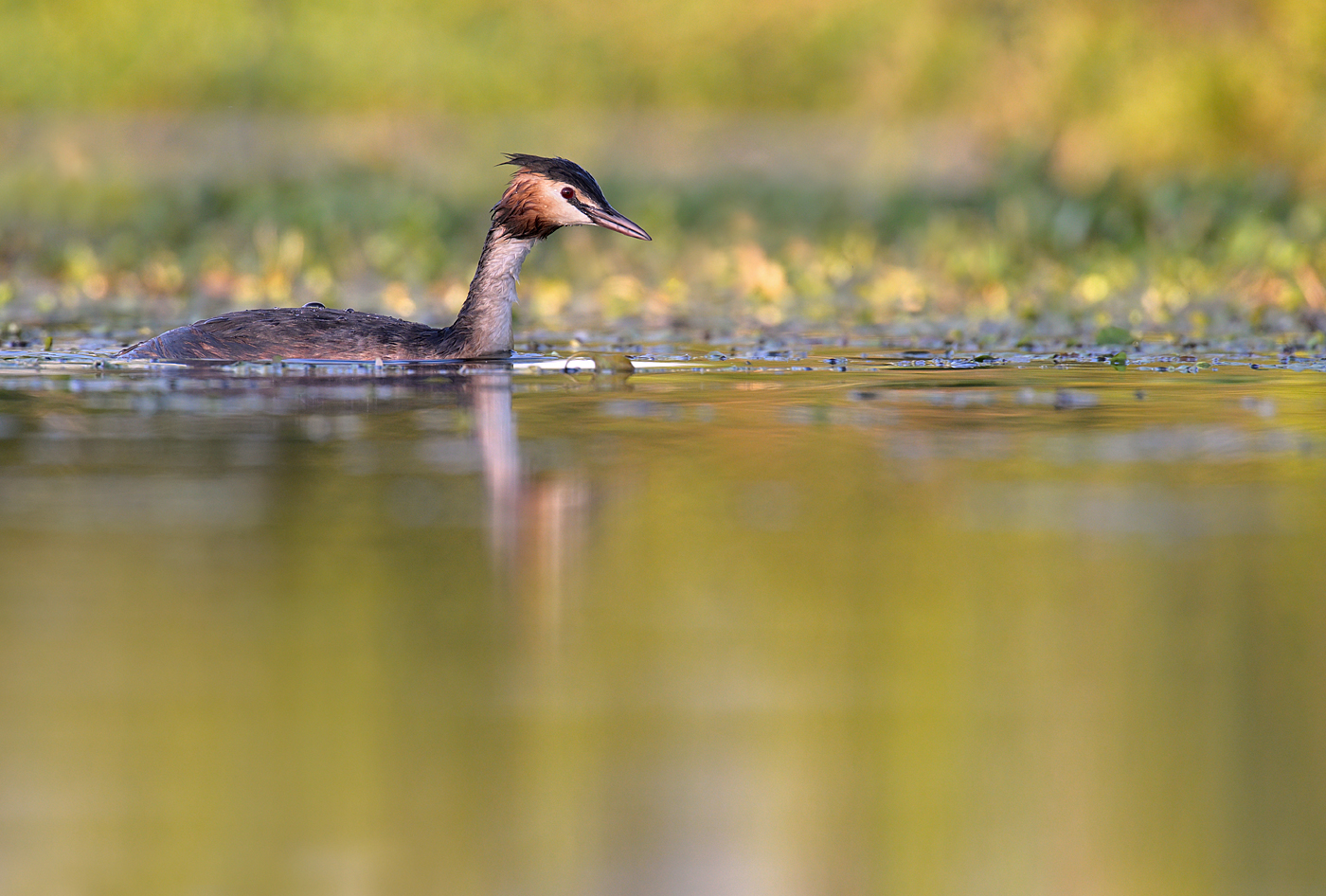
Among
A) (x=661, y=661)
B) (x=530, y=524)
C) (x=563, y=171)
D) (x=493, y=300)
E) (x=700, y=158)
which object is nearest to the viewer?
(x=661, y=661)

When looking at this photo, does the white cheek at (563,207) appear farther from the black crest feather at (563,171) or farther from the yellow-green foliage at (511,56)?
the yellow-green foliage at (511,56)

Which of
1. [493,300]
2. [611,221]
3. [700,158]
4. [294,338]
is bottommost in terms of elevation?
[294,338]

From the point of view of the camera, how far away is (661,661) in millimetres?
3836

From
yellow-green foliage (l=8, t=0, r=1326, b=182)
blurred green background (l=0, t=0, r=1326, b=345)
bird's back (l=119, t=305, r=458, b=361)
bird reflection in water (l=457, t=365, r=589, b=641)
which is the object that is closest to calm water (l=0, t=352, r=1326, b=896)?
bird reflection in water (l=457, t=365, r=589, b=641)

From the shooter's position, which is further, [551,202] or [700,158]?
[700,158]

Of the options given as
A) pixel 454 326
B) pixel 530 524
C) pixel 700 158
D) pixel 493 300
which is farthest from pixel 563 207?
pixel 700 158

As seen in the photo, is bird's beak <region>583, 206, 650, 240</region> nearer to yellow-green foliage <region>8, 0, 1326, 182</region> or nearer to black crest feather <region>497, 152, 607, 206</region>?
black crest feather <region>497, 152, 607, 206</region>

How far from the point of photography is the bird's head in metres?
8.91

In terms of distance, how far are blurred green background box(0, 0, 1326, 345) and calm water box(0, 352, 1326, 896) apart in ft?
14.6

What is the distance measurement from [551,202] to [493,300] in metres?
0.47

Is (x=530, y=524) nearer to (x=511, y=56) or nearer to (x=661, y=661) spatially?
(x=661, y=661)

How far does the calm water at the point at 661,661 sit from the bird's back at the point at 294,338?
2130mm

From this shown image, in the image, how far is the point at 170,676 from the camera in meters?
3.69

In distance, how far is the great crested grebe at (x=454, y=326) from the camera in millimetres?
8789
